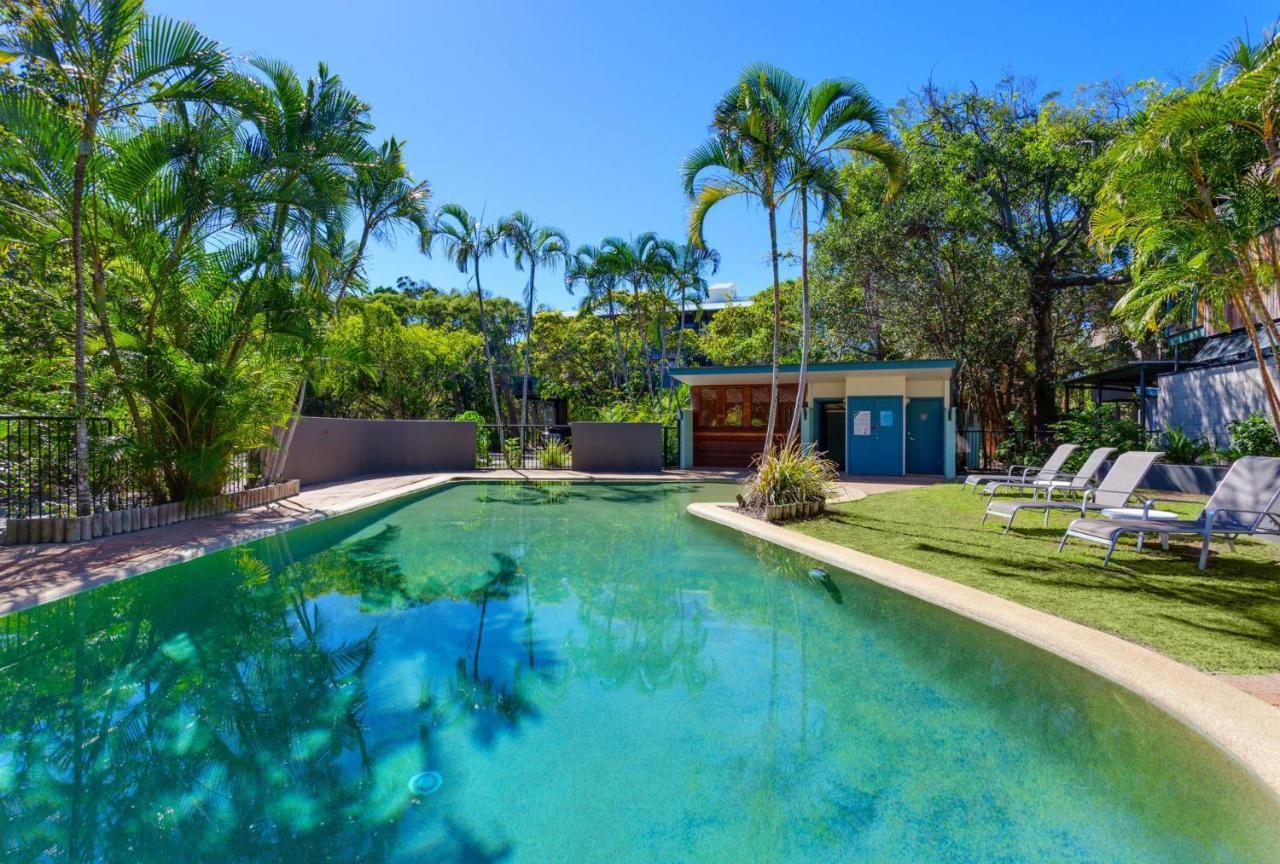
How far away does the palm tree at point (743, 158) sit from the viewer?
8992mm

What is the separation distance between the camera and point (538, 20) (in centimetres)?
1006

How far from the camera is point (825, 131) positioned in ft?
29.9

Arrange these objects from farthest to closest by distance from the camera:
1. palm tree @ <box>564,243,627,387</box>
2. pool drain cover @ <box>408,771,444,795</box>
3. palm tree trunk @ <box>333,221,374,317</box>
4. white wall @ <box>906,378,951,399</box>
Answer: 1. palm tree @ <box>564,243,627,387</box>
2. white wall @ <box>906,378,951,399</box>
3. palm tree trunk @ <box>333,221,374,317</box>
4. pool drain cover @ <box>408,771,444,795</box>

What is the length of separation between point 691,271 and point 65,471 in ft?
51.7

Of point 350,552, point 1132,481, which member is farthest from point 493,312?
point 1132,481

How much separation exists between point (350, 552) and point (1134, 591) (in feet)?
25.3

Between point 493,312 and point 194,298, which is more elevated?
point 493,312

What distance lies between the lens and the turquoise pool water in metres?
2.33

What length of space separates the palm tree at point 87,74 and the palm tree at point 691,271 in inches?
526

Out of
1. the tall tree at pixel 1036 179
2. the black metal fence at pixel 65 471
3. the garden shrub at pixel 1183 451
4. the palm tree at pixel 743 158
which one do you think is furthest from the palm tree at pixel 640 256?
the black metal fence at pixel 65 471

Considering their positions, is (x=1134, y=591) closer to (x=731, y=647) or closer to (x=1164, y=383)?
(x=731, y=647)

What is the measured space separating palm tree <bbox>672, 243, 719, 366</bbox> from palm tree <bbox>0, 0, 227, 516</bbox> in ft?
43.8

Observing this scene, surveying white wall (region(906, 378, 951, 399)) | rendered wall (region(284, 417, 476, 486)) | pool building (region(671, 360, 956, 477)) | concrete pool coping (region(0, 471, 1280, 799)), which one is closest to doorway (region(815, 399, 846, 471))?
pool building (region(671, 360, 956, 477))

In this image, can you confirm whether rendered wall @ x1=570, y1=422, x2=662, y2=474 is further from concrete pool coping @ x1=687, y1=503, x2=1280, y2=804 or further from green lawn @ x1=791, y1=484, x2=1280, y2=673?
concrete pool coping @ x1=687, y1=503, x2=1280, y2=804
